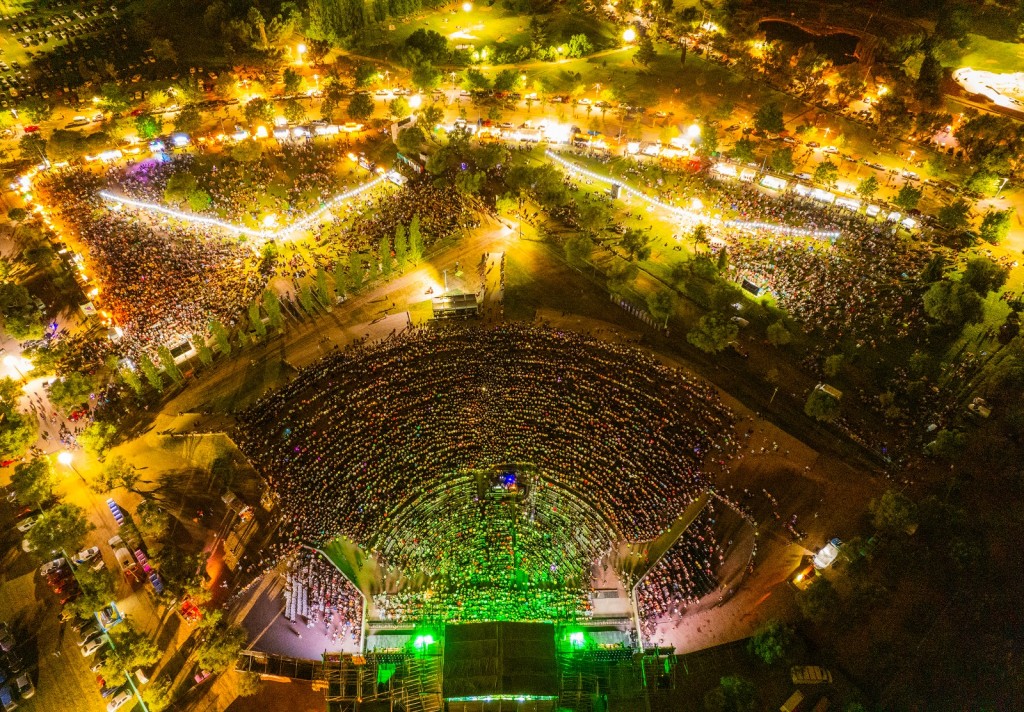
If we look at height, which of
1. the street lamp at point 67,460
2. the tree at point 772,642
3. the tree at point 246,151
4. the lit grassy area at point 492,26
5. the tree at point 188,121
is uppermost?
the lit grassy area at point 492,26

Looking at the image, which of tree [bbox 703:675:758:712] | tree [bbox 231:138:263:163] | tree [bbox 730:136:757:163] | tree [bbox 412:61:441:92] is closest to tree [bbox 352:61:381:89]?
tree [bbox 412:61:441:92]

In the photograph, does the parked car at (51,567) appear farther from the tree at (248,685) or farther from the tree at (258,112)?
the tree at (258,112)

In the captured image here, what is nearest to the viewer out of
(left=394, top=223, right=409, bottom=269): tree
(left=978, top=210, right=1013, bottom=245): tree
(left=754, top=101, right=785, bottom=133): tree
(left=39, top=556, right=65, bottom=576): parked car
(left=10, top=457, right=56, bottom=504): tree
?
(left=39, top=556, right=65, bottom=576): parked car

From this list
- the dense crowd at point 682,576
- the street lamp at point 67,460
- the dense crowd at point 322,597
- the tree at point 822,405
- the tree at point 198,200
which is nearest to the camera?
the dense crowd at point 322,597

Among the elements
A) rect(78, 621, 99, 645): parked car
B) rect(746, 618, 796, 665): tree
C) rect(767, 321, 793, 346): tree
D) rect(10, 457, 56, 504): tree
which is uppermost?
rect(767, 321, 793, 346): tree

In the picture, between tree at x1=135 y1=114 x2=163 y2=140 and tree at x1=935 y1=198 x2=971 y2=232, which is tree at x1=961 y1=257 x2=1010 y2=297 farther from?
tree at x1=135 y1=114 x2=163 y2=140

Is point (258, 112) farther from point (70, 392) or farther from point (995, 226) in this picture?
point (995, 226)

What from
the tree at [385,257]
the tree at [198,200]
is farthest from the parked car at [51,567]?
the tree at [198,200]

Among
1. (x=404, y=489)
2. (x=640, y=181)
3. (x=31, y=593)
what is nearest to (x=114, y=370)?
(x=31, y=593)
